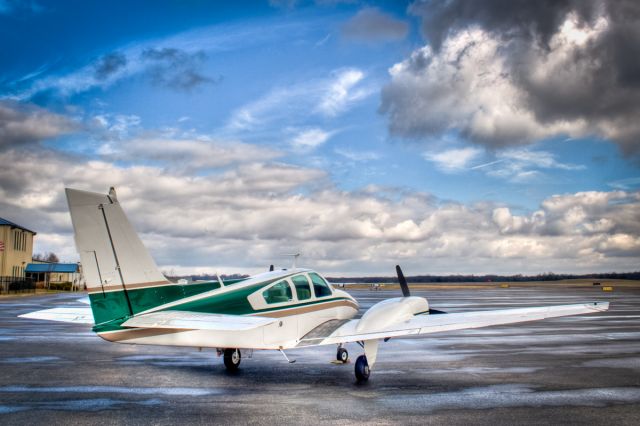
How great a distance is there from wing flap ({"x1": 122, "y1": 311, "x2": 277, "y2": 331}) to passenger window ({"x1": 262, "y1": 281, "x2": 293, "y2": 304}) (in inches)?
61.4

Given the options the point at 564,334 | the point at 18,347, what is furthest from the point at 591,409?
the point at 18,347

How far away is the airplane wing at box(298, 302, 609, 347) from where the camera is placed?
1157cm

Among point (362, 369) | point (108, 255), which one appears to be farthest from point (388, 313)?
point (108, 255)

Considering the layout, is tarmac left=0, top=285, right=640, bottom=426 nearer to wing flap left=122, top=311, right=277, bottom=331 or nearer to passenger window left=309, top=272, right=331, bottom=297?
wing flap left=122, top=311, right=277, bottom=331

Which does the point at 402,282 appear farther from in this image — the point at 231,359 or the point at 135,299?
the point at 135,299

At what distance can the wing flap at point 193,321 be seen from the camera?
10055 mm

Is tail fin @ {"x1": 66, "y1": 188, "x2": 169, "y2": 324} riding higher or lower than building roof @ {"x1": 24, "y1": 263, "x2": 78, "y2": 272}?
lower

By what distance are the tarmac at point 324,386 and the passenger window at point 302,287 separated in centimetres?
190

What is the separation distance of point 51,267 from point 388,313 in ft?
324

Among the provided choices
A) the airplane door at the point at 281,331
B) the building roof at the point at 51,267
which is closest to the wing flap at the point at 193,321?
the airplane door at the point at 281,331

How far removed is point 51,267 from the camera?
98.0 metres

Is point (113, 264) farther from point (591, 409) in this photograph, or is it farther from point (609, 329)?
point (609, 329)

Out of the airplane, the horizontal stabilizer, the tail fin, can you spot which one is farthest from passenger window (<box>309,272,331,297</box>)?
the horizontal stabilizer

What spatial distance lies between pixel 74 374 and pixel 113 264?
374 centimetres
